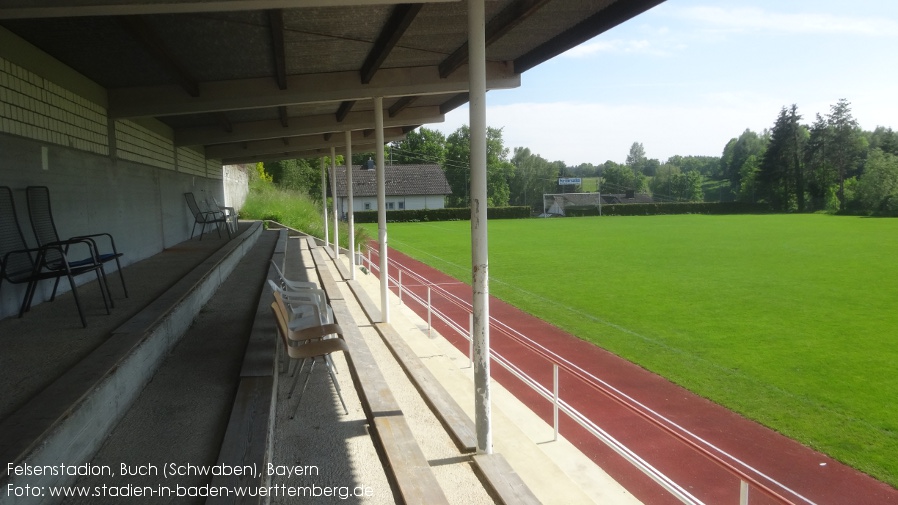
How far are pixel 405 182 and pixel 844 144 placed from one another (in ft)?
158

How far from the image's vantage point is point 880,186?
2057 inches

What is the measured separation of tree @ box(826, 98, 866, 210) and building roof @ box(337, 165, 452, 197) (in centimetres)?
4196

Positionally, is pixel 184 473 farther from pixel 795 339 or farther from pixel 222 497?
pixel 795 339

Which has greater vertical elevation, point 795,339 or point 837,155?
point 837,155

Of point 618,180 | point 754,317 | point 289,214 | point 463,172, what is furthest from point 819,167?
point 754,317

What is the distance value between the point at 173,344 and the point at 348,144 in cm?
731

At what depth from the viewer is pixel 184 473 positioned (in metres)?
2.65

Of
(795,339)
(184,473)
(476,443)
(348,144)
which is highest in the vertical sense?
(348,144)

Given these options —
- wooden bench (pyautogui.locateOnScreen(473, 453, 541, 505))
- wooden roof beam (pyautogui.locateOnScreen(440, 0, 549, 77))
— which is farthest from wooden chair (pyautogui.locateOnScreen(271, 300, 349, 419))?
wooden roof beam (pyautogui.locateOnScreen(440, 0, 549, 77))

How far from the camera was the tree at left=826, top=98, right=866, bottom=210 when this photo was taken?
66812 mm

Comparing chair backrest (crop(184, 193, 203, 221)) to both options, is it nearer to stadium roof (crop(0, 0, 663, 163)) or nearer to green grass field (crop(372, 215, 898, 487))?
stadium roof (crop(0, 0, 663, 163))

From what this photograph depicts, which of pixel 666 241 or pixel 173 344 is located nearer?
pixel 173 344

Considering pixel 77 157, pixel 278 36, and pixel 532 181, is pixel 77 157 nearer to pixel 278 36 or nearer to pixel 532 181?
pixel 278 36

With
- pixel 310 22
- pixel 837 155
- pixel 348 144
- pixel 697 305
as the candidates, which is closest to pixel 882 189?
pixel 837 155
